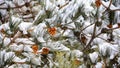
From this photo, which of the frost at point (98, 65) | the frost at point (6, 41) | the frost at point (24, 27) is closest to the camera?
the frost at point (6, 41)

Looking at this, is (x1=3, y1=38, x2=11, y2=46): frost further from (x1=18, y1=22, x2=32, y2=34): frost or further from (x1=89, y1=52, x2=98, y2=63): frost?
(x1=89, y1=52, x2=98, y2=63): frost

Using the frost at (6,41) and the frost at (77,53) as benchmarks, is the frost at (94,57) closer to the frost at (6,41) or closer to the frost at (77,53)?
the frost at (77,53)

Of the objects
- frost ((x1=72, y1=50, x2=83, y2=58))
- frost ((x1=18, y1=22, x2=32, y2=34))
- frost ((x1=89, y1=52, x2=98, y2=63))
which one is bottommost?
frost ((x1=89, y1=52, x2=98, y2=63))

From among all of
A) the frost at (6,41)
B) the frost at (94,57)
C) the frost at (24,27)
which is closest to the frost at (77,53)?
the frost at (94,57)

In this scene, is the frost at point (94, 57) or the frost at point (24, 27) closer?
the frost at point (24, 27)

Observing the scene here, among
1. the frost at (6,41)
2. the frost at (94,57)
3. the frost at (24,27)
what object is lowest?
the frost at (94,57)

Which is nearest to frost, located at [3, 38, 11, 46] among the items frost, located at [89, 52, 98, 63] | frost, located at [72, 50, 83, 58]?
frost, located at [72, 50, 83, 58]

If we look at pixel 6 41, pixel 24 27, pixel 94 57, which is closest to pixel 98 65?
pixel 94 57

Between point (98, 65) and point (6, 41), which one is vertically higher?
point (6, 41)

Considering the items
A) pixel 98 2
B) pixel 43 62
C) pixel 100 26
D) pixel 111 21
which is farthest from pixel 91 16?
pixel 111 21

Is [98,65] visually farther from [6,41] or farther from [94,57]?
[6,41]

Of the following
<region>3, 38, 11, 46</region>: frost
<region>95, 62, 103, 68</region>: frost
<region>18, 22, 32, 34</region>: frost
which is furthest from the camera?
<region>95, 62, 103, 68</region>: frost
